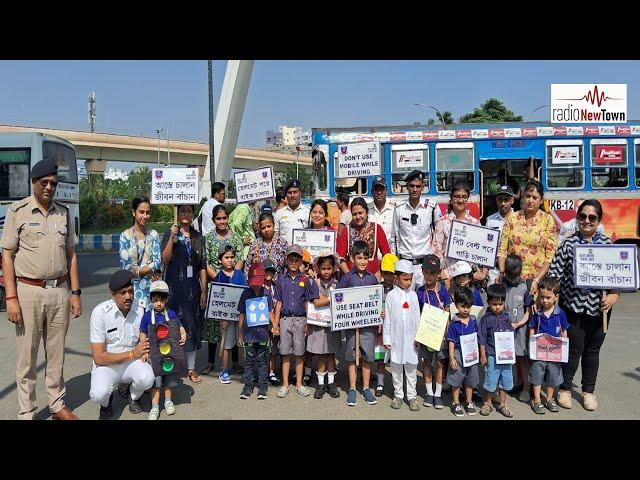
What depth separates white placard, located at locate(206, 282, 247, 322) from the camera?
548cm

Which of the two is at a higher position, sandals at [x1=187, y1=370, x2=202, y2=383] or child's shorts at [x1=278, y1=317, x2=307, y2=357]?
child's shorts at [x1=278, y1=317, x2=307, y2=357]

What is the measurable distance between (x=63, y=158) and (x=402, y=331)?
531 inches

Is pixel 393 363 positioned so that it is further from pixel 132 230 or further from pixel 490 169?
pixel 490 169

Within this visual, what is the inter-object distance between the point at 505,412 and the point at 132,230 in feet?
12.6

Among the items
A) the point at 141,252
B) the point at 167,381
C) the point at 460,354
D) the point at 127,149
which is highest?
the point at 127,149

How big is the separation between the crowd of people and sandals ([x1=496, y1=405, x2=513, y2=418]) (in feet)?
0.04

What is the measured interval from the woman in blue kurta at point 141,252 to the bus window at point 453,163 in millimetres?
9017

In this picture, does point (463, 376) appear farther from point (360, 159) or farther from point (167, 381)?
point (360, 159)

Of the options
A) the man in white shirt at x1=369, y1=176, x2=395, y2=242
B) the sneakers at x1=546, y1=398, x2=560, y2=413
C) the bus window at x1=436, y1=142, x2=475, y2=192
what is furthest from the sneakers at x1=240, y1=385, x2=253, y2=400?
the bus window at x1=436, y1=142, x2=475, y2=192

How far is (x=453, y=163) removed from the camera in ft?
42.5

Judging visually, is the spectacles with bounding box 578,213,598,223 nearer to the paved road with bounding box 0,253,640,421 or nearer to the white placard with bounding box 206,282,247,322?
the paved road with bounding box 0,253,640,421

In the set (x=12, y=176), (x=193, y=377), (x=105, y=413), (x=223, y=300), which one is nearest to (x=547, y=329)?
(x=223, y=300)

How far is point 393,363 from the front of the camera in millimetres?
5086
